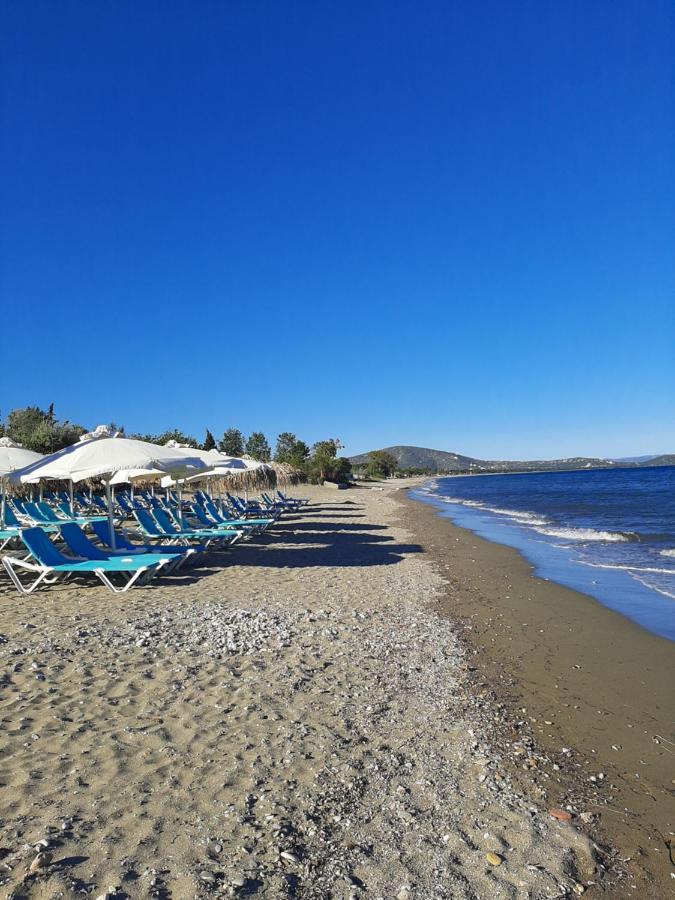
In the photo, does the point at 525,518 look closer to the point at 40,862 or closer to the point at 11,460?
the point at 11,460

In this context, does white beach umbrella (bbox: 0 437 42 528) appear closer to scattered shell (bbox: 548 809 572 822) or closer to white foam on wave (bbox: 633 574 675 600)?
scattered shell (bbox: 548 809 572 822)

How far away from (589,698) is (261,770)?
2856 millimetres

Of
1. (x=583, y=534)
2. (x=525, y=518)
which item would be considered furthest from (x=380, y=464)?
(x=583, y=534)

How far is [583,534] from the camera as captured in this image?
17.7 meters

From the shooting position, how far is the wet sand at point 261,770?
94.1 inches

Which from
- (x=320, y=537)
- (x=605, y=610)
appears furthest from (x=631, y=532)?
(x=605, y=610)

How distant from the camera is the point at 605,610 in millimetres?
7746

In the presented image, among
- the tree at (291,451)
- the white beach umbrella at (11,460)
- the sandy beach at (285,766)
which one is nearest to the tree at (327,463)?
the tree at (291,451)

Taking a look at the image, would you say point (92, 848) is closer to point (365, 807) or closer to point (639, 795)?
point (365, 807)

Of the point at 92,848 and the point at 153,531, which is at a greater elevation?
the point at 153,531

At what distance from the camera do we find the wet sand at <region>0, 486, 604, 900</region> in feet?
7.84

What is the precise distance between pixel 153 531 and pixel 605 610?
7806 mm

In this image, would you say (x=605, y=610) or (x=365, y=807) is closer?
(x=365, y=807)

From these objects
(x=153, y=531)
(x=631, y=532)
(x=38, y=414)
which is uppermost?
(x=38, y=414)
